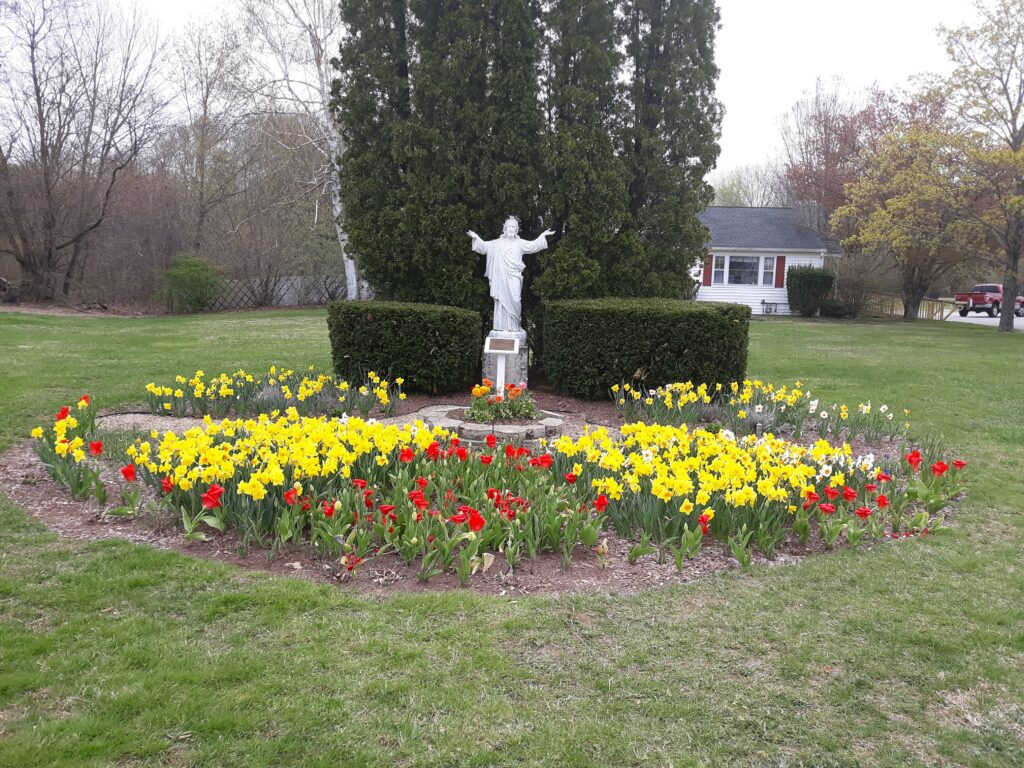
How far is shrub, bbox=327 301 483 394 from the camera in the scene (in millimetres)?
8719

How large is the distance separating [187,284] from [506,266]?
19132 mm

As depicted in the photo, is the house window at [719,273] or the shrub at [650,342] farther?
the house window at [719,273]

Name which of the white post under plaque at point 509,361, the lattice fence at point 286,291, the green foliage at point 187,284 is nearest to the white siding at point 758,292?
the lattice fence at point 286,291

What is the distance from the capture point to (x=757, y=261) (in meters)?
31.2

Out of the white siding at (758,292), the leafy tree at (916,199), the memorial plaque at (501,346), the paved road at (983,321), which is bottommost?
the memorial plaque at (501,346)

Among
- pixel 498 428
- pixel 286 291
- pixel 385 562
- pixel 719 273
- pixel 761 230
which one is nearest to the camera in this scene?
pixel 385 562

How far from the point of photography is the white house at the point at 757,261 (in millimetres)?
30688

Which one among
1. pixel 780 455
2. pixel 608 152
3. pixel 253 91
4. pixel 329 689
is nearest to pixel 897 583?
pixel 780 455

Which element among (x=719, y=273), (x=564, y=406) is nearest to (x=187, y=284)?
(x=564, y=406)

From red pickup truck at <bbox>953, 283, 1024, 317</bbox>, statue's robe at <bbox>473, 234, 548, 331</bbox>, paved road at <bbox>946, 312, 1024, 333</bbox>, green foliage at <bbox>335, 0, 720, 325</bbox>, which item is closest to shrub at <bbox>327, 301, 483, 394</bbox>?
statue's robe at <bbox>473, 234, 548, 331</bbox>

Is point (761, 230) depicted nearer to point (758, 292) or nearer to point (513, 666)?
point (758, 292)

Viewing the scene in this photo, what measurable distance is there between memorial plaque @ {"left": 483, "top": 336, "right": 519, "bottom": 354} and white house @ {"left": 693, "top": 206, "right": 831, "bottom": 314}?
2347 centimetres

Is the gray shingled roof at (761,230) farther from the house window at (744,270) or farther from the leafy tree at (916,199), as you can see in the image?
the leafy tree at (916,199)

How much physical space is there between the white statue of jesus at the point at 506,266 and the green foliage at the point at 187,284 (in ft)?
60.8
